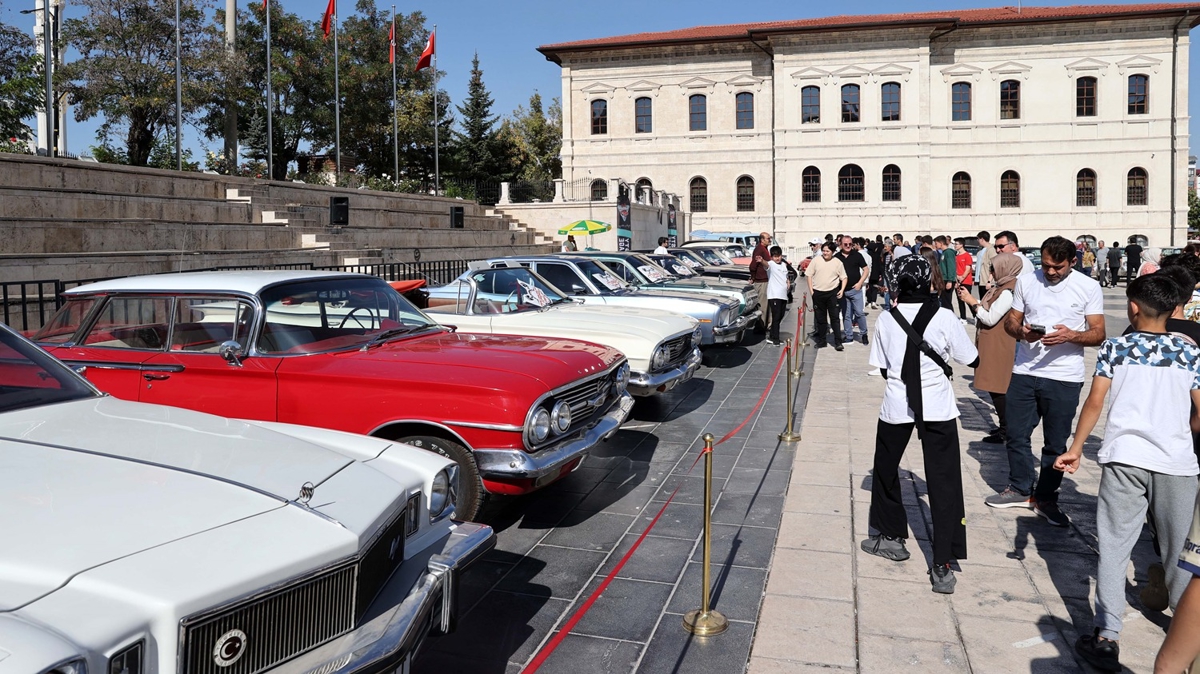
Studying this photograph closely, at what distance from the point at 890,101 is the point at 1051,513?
4836cm

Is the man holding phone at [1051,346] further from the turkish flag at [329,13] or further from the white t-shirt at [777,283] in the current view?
the turkish flag at [329,13]

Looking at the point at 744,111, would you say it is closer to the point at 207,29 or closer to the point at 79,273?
the point at 207,29

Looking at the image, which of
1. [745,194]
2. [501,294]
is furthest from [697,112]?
[501,294]

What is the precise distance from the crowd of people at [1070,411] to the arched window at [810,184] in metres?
45.8

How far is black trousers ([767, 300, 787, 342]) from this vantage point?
16.1 meters

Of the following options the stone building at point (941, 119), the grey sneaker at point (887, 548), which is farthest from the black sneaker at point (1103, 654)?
the stone building at point (941, 119)

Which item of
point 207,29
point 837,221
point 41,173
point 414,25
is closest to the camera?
point 41,173

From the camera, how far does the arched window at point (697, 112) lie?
53594 mm

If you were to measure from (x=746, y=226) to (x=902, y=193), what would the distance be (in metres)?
8.87

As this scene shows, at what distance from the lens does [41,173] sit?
16172mm

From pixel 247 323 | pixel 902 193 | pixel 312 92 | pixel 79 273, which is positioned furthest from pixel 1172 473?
pixel 902 193

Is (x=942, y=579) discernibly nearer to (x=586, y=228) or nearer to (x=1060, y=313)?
(x=1060, y=313)

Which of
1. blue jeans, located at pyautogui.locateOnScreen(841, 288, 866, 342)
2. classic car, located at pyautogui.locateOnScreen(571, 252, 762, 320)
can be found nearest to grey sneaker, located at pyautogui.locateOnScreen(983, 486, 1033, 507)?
classic car, located at pyautogui.locateOnScreen(571, 252, 762, 320)

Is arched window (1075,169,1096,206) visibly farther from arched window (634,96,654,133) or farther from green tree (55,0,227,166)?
green tree (55,0,227,166)
